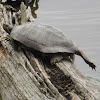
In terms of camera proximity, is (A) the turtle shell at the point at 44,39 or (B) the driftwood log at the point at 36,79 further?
(A) the turtle shell at the point at 44,39

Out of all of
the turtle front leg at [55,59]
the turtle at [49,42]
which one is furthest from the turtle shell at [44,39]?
the turtle front leg at [55,59]

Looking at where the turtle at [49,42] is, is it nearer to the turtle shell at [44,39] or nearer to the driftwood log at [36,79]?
the turtle shell at [44,39]

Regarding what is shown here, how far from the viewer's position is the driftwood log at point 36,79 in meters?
2.67

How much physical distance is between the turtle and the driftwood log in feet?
0.45

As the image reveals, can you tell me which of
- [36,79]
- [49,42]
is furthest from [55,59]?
[36,79]

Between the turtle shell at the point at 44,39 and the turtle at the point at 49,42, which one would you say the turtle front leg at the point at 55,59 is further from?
the turtle shell at the point at 44,39

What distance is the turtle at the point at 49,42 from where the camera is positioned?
133 inches

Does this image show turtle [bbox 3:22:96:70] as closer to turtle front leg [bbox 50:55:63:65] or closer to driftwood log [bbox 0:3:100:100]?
turtle front leg [bbox 50:55:63:65]

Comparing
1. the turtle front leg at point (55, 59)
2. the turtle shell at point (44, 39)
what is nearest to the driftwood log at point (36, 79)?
the turtle front leg at point (55, 59)

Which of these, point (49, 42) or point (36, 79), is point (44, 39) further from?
point (36, 79)

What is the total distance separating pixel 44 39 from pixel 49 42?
0.09 m

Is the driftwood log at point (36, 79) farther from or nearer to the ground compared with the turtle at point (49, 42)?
nearer to the ground

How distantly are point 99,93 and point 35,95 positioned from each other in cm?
76

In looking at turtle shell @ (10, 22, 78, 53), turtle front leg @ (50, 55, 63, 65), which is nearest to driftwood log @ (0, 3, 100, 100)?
turtle front leg @ (50, 55, 63, 65)
